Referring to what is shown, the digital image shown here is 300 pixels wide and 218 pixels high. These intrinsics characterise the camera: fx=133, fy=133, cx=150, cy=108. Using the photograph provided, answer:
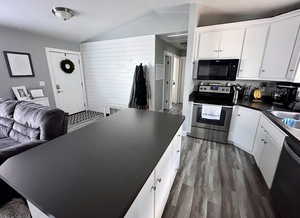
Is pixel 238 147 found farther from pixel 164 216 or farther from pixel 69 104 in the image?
pixel 69 104

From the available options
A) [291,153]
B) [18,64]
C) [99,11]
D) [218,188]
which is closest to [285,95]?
[291,153]

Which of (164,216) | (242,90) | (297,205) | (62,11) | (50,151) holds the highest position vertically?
(62,11)

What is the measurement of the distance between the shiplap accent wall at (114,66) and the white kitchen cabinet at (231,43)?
1635mm

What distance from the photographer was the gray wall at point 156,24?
301 centimetres

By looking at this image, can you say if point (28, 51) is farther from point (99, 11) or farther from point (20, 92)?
point (99, 11)

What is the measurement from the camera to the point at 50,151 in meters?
0.99

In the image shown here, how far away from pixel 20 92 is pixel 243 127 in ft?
16.1

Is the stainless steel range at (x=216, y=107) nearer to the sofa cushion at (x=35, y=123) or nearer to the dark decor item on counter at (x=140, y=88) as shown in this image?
the dark decor item on counter at (x=140, y=88)

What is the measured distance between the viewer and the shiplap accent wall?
3646 millimetres

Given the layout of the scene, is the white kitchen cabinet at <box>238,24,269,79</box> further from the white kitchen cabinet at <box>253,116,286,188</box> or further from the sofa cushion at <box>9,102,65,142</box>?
the sofa cushion at <box>9,102,65,142</box>

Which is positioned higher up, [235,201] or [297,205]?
[297,205]

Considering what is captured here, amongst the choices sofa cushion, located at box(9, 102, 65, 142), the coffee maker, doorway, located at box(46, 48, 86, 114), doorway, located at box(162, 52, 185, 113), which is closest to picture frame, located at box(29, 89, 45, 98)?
doorway, located at box(46, 48, 86, 114)

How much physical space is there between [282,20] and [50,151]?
11.3 ft

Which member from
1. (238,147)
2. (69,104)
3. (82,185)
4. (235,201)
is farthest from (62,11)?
(238,147)
